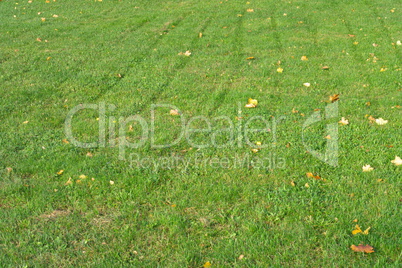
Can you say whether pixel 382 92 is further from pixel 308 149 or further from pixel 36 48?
pixel 36 48

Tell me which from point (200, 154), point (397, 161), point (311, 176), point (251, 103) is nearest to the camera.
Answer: point (311, 176)

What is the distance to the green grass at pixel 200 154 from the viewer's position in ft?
10.5

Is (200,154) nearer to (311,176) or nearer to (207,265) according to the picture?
(311,176)

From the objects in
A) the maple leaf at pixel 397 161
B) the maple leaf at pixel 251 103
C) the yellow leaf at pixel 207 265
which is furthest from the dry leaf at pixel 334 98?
the yellow leaf at pixel 207 265

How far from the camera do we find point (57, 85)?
21.0 ft

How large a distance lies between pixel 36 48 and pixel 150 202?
18.9ft

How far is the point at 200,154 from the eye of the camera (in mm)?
4410

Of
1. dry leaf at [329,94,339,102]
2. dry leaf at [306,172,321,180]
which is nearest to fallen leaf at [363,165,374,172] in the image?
dry leaf at [306,172,321,180]

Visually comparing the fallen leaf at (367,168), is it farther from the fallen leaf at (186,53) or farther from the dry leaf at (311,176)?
the fallen leaf at (186,53)

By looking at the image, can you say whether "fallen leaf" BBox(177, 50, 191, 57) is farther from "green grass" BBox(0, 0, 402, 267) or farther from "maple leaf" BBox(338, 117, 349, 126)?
"maple leaf" BBox(338, 117, 349, 126)

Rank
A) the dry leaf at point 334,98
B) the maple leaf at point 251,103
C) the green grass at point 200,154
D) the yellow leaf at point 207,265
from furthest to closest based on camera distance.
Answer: the dry leaf at point 334,98 → the maple leaf at point 251,103 → the green grass at point 200,154 → the yellow leaf at point 207,265

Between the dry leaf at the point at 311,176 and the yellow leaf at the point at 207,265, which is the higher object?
the yellow leaf at the point at 207,265

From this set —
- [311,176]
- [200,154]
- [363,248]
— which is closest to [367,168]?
[311,176]

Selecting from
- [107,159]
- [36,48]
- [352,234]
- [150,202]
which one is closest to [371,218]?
[352,234]
